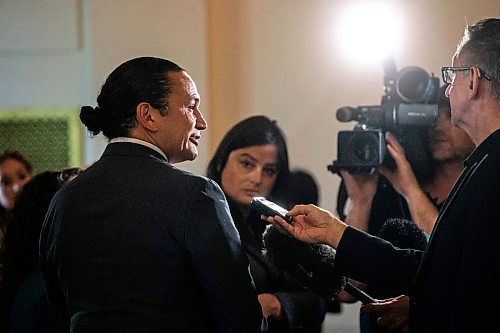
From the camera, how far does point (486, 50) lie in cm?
132

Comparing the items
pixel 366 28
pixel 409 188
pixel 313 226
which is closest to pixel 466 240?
pixel 313 226

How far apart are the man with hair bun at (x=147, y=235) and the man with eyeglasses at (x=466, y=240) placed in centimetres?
26

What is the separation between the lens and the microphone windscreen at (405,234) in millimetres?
1895

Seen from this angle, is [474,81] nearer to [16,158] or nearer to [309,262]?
[309,262]

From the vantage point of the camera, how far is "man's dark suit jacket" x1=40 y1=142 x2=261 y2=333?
51.7 inches

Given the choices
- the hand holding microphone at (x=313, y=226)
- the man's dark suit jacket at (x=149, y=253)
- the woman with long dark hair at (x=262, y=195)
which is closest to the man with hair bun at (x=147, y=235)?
the man's dark suit jacket at (x=149, y=253)

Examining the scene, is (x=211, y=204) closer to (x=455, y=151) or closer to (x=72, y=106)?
(x=455, y=151)

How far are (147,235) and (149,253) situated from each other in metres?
0.03

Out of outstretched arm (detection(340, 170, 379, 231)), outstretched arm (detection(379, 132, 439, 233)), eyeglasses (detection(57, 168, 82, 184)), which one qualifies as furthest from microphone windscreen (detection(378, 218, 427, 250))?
eyeglasses (detection(57, 168, 82, 184))

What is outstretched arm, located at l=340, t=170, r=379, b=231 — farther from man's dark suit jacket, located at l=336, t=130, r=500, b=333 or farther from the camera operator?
man's dark suit jacket, located at l=336, t=130, r=500, b=333

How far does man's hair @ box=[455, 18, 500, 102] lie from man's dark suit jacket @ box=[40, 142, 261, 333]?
0.48 metres

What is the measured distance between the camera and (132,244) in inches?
52.0

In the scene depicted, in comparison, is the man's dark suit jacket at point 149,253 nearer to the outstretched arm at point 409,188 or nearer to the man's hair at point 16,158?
the outstretched arm at point 409,188

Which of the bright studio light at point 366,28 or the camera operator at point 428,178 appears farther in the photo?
the bright studio light at point 366,28
